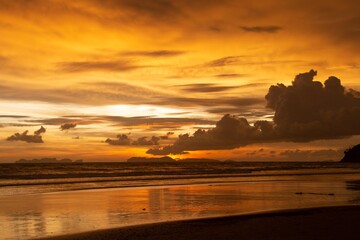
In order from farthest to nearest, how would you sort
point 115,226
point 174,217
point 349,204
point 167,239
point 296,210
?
point 349,204
point 296,210
point 174,217
point 115,226
point 167,239

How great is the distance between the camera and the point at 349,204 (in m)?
25.7

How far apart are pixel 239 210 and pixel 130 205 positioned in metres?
6.80

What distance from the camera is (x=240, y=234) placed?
53.9 feet

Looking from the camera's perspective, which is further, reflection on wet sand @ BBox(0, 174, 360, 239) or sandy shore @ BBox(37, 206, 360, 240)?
reflection on wet sand @ BBox(0, 174, 360, 239)

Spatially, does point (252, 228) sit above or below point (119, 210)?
below

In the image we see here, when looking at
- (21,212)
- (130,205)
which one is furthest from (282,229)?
(21,212)

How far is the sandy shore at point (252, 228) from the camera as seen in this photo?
1602cm

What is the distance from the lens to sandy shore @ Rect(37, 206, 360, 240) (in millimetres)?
16016

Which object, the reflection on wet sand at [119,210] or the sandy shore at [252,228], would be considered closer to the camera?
the sandy shore at [252,228]

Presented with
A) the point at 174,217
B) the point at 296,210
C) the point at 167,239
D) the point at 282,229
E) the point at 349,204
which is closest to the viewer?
the point at 167,239

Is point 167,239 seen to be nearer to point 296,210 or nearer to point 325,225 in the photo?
point 325,225

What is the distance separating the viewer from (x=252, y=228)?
17734 millimetres

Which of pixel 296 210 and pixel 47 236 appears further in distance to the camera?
pixel 296 210

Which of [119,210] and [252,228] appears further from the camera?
[119,210]
